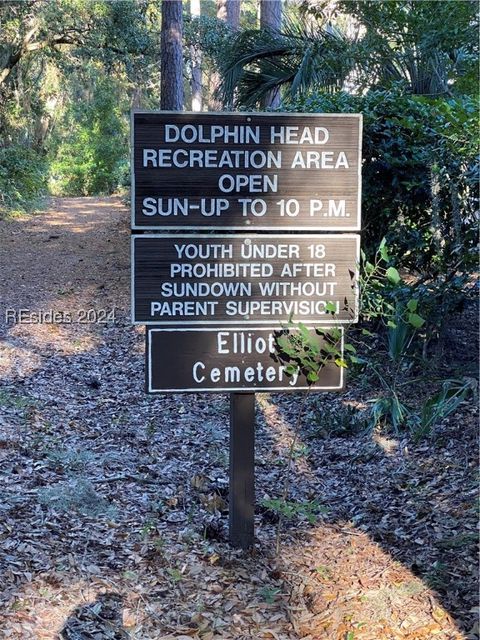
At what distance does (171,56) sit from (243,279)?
10284 mm

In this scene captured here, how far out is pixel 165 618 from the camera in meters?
3.56

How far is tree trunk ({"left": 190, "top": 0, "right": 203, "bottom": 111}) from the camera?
1806 centimetres

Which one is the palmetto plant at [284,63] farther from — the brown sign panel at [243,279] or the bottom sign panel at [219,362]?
the bottom sign panel at [219,362]

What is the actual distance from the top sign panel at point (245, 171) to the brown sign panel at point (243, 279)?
90 mm

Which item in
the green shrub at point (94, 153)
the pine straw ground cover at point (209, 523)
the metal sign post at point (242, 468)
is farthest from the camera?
the green shrub at point (94, 153)

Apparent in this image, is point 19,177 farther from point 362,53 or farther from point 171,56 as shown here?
point 362,53

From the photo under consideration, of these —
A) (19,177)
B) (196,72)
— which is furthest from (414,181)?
(196,72)

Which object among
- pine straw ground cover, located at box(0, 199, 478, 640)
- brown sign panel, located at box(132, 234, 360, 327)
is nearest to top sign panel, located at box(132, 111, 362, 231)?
brown sign panel, located at box(132, 234, 360, 327)

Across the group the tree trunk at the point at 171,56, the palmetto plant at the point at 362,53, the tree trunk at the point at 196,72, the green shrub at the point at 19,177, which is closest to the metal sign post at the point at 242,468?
the palmetto plant at the point at 362,53

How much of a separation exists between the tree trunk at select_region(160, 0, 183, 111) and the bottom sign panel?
32.7 ft

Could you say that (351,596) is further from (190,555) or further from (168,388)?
(168,388)

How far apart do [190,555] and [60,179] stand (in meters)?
27.3

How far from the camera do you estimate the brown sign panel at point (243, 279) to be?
3.89 meters

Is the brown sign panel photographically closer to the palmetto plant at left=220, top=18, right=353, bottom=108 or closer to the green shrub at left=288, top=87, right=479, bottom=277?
the green shrub at left=288, top=87, right=479, bottom=277
